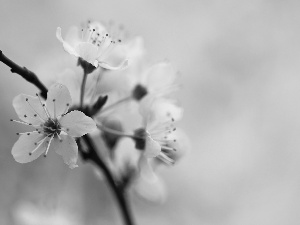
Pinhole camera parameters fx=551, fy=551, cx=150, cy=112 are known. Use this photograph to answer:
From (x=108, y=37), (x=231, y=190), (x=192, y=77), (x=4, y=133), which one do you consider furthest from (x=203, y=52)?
(x=108, y=37)

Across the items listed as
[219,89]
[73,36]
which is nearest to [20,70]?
[73,36]

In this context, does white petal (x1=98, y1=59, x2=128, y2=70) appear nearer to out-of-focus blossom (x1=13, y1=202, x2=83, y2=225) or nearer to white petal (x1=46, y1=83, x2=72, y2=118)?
white petal (x1=46, y1=83, x2=72, y2=118)

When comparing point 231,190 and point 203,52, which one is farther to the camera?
point 203,52

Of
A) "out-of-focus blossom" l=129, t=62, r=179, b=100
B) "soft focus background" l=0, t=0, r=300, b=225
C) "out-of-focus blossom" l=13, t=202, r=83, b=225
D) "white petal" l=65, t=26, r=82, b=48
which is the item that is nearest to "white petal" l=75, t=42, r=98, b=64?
"white petal" l=65, t=26, r=82, b=48

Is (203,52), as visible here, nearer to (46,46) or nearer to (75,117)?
(46,46)

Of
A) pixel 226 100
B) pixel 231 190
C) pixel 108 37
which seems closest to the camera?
pixel 108 37

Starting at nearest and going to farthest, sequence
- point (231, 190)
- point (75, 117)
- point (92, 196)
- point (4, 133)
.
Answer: point (75, 117) → point (92, 196) → point (4, 133) → point (231, 190)

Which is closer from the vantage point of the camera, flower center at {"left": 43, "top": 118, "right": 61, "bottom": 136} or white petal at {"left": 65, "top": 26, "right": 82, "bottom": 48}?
flower center at {"left": 43, "top": 118, "right": 61, "bottom": 136}
